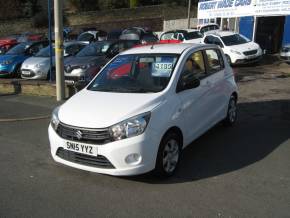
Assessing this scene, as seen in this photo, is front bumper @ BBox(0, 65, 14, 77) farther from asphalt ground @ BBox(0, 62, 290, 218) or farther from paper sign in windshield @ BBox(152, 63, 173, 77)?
paper sign in windshield @ BBox(152, 63, 173, 77)

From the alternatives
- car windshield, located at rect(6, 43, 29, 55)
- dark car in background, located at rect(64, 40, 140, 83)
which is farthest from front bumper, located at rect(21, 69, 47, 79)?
car windshield, located at rect(6, 43, 29, 55)

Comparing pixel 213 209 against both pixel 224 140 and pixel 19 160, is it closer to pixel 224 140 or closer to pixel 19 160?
pixel 224 140

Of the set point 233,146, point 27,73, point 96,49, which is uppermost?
point 96,49

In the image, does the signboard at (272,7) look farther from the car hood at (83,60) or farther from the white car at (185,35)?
the car hood at (83,60)

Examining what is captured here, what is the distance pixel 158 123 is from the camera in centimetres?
477

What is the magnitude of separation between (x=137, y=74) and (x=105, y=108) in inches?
41.7

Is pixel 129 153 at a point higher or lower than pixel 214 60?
lower

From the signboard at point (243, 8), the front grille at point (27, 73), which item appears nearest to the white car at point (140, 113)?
the front grille at point (27, 73)

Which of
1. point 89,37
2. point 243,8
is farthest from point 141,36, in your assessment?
point 243,8

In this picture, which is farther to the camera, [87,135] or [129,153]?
[87,135]

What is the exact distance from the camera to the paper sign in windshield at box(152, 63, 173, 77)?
559 centimetres

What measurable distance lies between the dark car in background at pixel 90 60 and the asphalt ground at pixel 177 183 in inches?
174

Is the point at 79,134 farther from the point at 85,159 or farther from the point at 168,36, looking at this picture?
the point at 168,36

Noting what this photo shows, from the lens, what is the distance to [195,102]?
571cm
